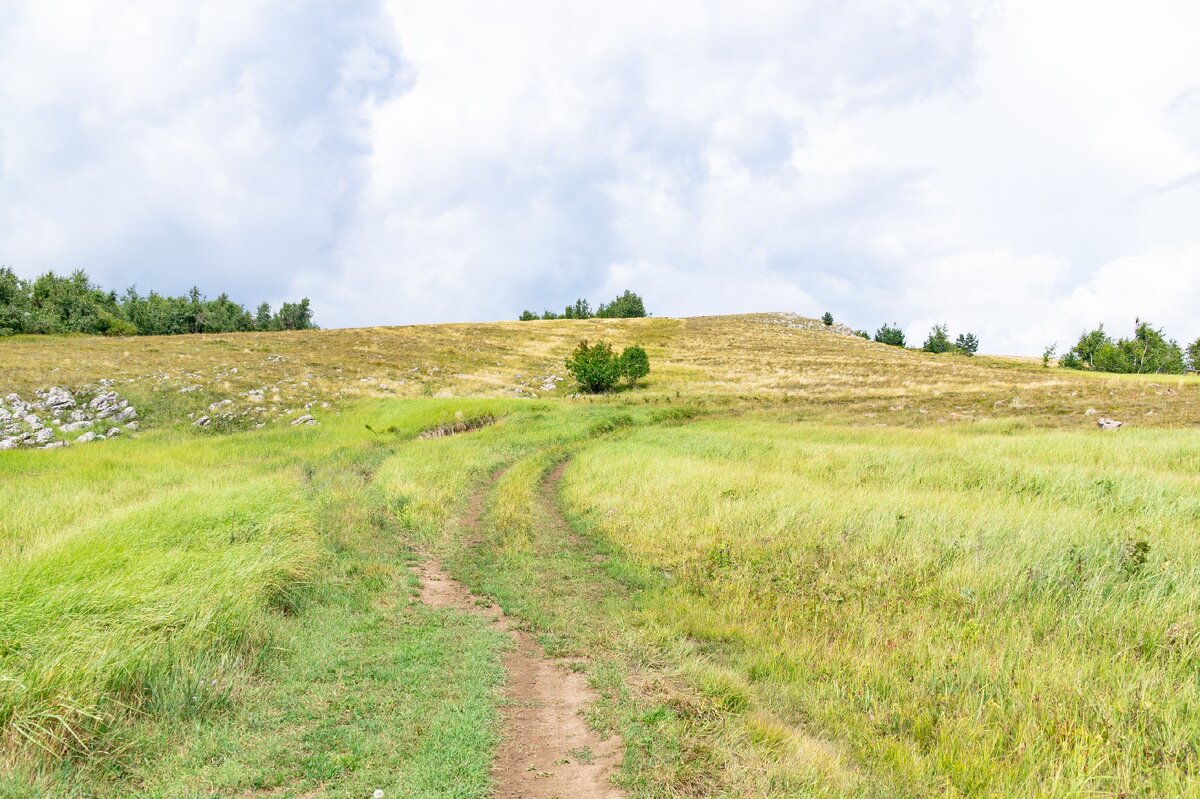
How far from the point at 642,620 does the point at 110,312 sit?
119983 mm

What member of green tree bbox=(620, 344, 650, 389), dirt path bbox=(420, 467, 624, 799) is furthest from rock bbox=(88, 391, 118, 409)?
green tree bbox=(620, 344, 650, 389)

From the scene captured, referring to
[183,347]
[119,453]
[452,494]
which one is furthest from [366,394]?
[452,494]

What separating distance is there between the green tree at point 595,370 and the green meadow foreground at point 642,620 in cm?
2997

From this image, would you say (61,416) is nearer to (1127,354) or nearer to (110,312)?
(110,312)

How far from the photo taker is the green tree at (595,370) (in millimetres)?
51156

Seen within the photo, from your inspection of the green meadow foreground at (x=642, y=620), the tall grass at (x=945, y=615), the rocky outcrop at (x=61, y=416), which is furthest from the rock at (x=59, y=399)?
the tall grass at (x=945, y=615)

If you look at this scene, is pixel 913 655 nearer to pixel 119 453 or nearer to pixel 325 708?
pixel 325 708

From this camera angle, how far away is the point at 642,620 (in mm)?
8734

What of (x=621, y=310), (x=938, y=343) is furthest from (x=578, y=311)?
(x=938, y=343)

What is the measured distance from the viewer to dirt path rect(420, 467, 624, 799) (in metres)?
5.09

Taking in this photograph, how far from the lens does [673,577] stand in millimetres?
10875

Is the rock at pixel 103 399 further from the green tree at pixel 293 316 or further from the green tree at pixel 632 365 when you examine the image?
the green tree at pixel 293 316

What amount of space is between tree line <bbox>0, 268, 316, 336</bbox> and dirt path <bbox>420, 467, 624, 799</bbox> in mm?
82432

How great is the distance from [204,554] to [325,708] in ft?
17.4
